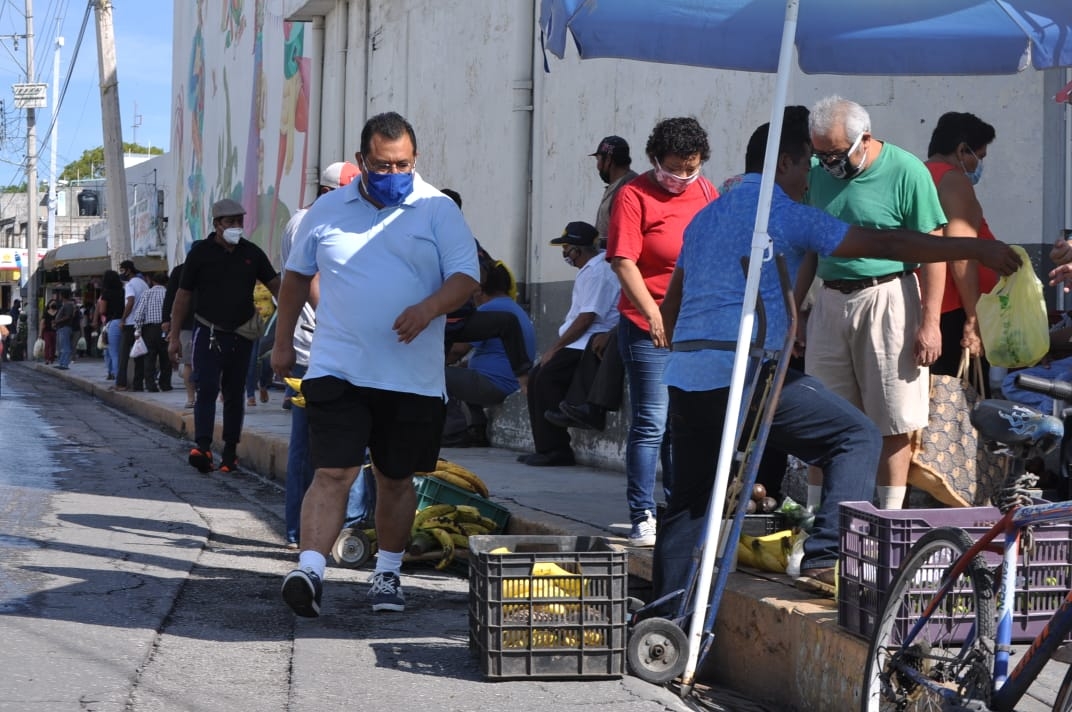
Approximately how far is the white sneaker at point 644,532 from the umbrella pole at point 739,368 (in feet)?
5.08

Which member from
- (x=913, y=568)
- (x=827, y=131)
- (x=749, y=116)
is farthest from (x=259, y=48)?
(x=913, y=568)

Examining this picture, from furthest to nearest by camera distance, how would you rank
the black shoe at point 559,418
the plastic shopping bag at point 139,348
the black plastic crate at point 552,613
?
the plastic shopping bag at point 139,348
the black shoe at point 559,418
the black plastic crate at point 552,613

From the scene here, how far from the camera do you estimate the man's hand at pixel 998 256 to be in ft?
15.3

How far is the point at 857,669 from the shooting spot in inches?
174

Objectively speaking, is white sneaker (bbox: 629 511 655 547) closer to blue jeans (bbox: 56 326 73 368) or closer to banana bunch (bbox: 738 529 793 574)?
banana bunch (bbox: 738 529 793 574)

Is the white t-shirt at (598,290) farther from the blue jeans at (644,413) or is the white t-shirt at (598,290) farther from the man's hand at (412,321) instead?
the man's hand at (412,321)

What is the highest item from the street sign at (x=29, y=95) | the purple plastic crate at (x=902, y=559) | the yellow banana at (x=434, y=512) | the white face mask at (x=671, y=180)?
the street sign at (x=29, y=95)

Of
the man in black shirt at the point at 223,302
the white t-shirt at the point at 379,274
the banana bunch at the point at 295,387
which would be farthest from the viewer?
the man in black shirt at the point at 223,302

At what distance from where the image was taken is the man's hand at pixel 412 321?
5598mm

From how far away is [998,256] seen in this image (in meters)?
4.69

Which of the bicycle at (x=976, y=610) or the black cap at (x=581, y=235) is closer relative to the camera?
the bicycle at (x=976, y=610)

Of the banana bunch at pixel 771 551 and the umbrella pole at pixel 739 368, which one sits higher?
the umbrella pole at pixel 739 368

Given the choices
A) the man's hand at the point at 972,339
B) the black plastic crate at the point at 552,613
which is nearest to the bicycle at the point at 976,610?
the black plastic crate at the point at 552,613

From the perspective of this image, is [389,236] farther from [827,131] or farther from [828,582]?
[828,582]
